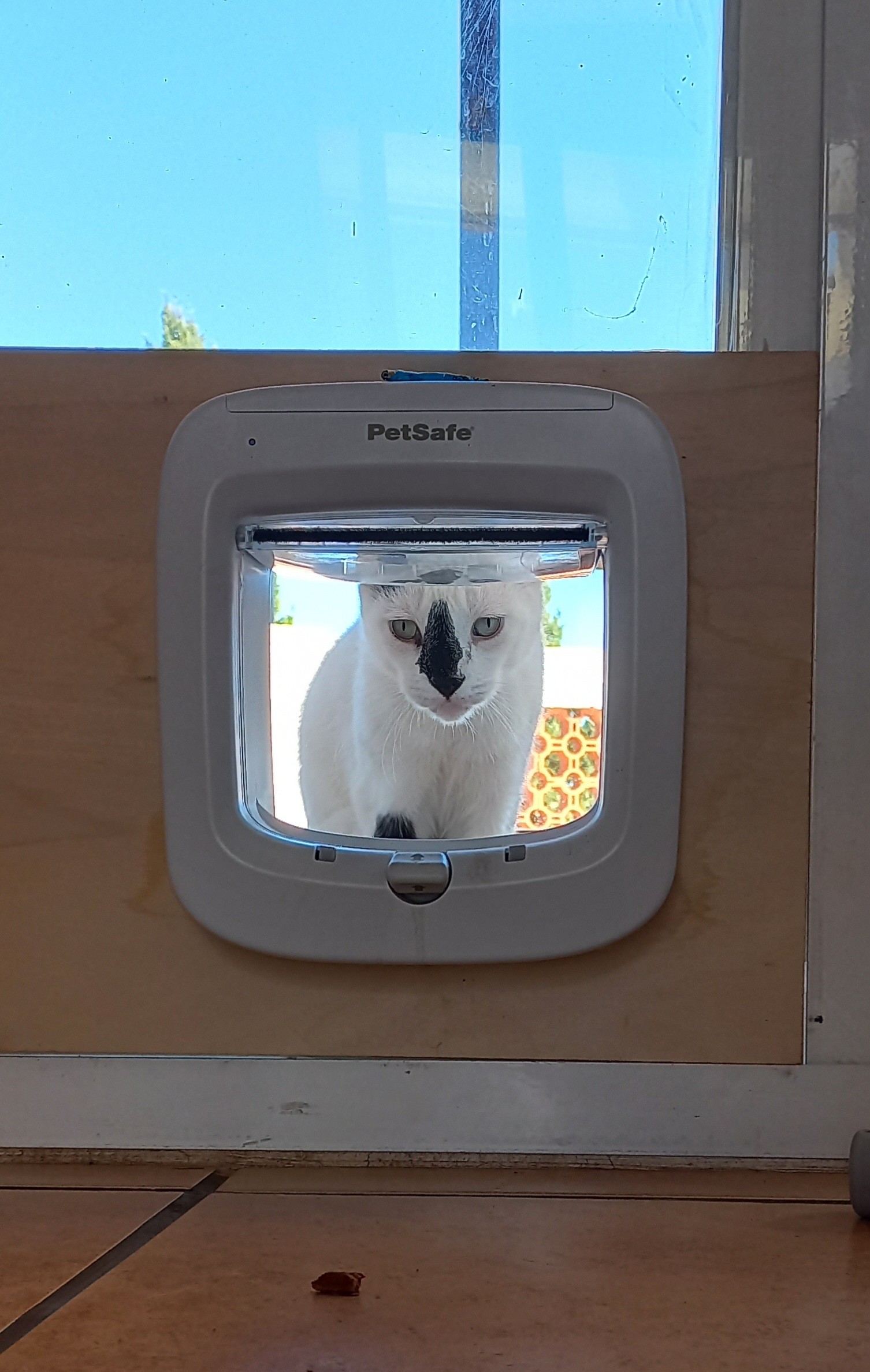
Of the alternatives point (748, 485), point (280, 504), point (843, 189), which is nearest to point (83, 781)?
point (280, 504)

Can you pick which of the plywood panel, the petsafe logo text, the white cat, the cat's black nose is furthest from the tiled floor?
the petsafe logo text

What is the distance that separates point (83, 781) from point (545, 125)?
0.67 metres

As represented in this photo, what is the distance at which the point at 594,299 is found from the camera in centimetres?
90

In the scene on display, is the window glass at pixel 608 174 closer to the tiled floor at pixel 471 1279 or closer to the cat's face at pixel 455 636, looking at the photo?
the cat's face at pixel 455 636

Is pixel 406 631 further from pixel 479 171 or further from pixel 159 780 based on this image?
pixel 479 171

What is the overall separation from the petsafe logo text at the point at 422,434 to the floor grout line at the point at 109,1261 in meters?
0.56

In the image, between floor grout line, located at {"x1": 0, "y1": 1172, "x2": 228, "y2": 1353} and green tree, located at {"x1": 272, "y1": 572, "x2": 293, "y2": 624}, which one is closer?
floor grout line, located at {"x1": 0, "y1": 1172, "x2": 228, "y2": 1353}

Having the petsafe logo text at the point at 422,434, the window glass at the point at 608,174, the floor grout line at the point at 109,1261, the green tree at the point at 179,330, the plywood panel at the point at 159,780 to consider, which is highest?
the window glass at the point at 608,174

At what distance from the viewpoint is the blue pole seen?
2.96 feet

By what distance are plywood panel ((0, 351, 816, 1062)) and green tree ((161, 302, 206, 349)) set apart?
82mm

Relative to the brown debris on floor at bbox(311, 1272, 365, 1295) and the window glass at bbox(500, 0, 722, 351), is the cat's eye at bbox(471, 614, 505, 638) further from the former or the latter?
the brown debris on floor at bbox(311, 1272, 365, 1295)

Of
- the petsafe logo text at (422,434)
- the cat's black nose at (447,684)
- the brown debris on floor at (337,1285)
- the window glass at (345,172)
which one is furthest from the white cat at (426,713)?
the brown debris on floor at (337,1285)

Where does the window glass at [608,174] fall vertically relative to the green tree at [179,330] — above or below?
above

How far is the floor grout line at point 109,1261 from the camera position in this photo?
Result: 49 centimetres
